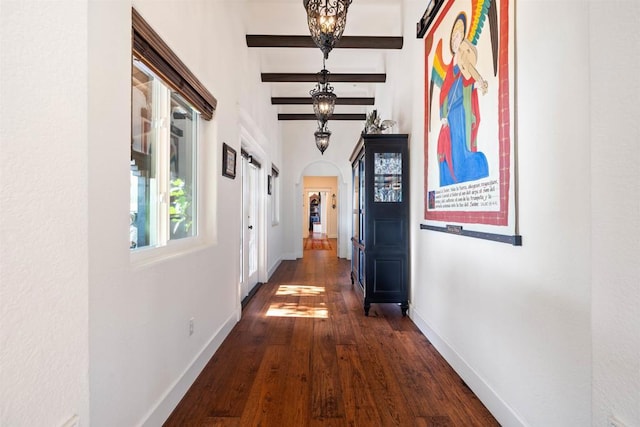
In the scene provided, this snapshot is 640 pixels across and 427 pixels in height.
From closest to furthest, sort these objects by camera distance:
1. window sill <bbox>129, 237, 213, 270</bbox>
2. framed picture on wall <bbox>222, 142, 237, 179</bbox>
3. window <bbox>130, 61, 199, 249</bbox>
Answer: window sill <bbox>129, 237, 213, 270</bbox>, window <bbox>130, 61, 199, 249</bbox>, framed picture on wall <bbox>222, 142, 237, 179</bbox>

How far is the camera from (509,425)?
1.71m

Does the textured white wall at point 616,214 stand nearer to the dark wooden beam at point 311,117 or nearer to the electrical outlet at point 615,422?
the electrical outlet at point 615,422

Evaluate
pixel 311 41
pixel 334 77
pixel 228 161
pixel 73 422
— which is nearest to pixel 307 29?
pixel 311 41

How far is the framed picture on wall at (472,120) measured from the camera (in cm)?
173

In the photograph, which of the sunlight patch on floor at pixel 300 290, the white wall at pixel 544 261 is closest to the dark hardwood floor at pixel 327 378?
the white wall at pixel 544 261

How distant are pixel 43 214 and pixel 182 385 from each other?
1.80 m

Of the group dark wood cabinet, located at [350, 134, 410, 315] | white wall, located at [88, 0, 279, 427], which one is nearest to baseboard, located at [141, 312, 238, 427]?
white wall, located at [88, 0, 279, 427]

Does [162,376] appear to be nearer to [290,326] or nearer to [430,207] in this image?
[290,326]

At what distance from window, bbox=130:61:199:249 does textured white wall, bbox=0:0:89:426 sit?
3.29 ft

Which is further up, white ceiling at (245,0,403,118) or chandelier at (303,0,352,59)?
white ceiling at (245,0,403,118)

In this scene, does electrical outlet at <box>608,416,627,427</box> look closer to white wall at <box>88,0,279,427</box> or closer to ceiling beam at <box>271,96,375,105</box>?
white wall at <box>88,0,279,427</box>

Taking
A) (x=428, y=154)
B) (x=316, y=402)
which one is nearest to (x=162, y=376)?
(x=316, y=402)

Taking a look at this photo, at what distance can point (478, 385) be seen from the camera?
205cm

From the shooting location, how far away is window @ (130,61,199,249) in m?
1.80
